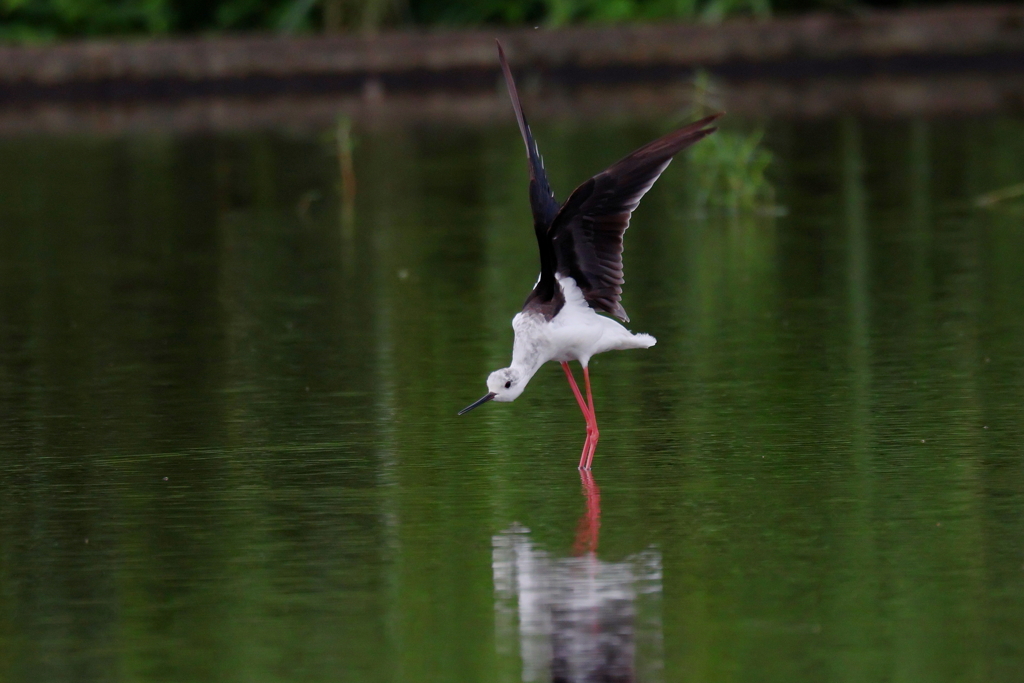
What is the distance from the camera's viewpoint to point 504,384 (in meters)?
8.02

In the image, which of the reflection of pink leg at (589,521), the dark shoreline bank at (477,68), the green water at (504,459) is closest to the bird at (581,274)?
the reflection of pink leg at (589,521)

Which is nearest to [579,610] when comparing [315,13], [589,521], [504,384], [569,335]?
[589,521]

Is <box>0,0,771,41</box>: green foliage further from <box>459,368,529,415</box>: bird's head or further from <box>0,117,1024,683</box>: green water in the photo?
<box>459,368,529,415</box>: bird's head

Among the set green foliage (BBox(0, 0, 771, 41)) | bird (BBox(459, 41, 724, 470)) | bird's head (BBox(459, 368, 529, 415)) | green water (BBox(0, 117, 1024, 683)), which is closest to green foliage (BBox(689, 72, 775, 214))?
green water (BBox(0, 117, 1024, 683))

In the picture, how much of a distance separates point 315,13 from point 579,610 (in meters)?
29.1

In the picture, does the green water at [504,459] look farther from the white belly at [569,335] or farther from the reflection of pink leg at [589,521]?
the white belly at [569,335]

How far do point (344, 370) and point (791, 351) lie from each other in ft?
7.42

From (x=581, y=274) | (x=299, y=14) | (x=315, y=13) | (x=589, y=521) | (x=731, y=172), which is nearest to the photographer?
(x=589, y=521)

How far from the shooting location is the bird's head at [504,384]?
26.2 feet

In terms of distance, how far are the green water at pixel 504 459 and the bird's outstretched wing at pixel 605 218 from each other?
0.70 m

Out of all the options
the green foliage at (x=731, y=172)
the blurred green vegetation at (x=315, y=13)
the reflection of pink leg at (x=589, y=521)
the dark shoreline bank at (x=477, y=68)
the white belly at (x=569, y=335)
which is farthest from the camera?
the blurred green vegetation at (x=315, y=13)

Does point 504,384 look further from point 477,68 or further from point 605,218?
point 477,68

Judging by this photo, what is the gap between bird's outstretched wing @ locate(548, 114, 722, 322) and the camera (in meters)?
A: 7.95

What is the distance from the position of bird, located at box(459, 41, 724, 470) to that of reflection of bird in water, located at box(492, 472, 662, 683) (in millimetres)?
1084
